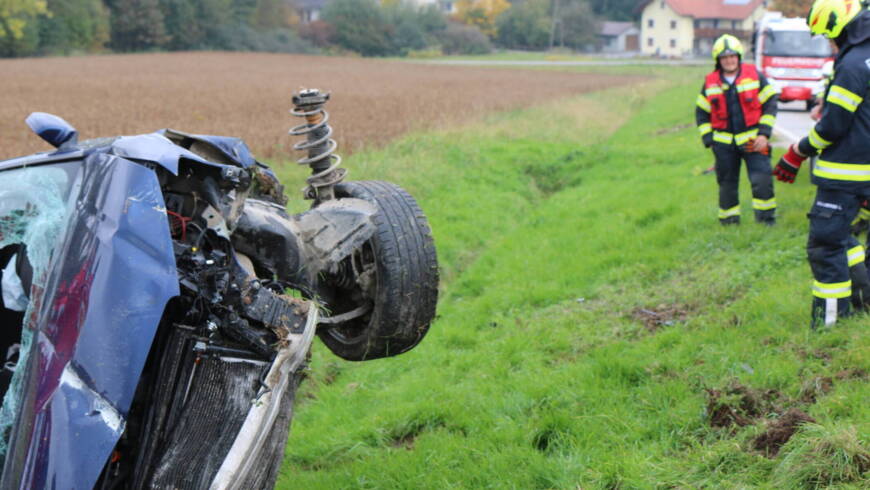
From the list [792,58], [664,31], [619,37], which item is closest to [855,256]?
[792,58]

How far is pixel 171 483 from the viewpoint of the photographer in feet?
8.71

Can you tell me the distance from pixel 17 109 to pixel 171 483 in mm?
20543

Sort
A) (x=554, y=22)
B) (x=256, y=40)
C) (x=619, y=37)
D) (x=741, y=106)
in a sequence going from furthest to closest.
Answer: (x=619, y=37) → (x=554, y=22) → (x=256, y=40) → (x=741, y=106)

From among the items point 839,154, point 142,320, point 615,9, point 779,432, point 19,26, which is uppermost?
point 19,26

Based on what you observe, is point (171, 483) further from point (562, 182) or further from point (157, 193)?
point (562, 182)

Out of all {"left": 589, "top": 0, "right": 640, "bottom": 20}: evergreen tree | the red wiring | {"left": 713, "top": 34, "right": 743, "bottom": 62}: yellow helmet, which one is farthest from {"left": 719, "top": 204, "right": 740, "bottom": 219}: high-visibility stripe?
{"left": 589, "top": 0, "right": 640, "bottom": 20}: evergreen tree

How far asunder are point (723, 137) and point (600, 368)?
3.75 meters

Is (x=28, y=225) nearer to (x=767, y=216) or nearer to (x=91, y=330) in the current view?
(x=91, y=330)

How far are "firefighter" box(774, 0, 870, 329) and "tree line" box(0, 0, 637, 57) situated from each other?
55.4 metres

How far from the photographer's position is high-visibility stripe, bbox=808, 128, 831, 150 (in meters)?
4.79

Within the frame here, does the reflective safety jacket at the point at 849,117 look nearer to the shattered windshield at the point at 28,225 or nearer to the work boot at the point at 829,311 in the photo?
the work boot at the point at 829,311

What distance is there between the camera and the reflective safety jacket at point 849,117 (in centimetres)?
463

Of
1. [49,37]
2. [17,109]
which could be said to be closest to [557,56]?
[49,37]

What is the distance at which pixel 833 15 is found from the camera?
471 cm
